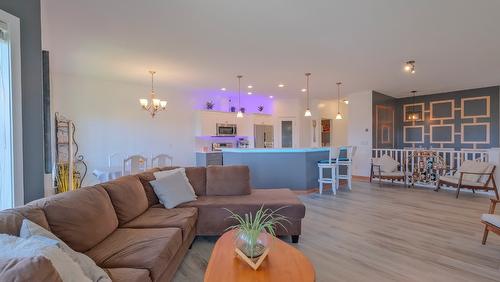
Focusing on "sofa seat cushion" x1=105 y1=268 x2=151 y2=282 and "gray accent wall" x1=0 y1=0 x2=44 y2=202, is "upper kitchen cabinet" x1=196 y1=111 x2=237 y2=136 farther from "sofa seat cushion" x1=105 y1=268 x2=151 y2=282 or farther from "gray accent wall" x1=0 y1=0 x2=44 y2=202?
"sofa seat cushion" x1=105 y1=268 x2=151 y2=282

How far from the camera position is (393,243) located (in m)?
3.01

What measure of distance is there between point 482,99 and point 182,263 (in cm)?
912

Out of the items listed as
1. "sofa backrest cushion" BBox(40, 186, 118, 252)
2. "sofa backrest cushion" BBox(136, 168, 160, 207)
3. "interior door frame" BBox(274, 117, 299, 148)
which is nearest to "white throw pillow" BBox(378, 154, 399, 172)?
"interior door frame" BBox(274, 117, 299, 148)

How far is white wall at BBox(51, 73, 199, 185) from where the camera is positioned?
216 inches

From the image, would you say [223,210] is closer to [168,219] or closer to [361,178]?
[168,219]

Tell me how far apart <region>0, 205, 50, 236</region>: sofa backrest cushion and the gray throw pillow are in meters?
1.42

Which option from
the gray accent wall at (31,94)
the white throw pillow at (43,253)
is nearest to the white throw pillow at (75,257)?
the white throw pillow at (43,253)

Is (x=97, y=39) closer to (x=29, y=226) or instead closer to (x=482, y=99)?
(x=29, y=226)

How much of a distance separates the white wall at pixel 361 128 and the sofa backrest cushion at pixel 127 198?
267 inches

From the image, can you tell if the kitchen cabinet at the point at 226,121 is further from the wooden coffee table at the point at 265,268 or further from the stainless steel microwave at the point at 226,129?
the wooden coffee table at the point at 265,268

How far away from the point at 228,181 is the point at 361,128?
5.79 metres

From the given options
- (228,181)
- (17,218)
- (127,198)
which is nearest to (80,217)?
(17,218)

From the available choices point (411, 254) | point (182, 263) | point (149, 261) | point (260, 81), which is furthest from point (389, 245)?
point (260, 81)

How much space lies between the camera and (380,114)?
7902mm
